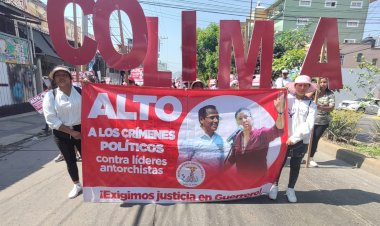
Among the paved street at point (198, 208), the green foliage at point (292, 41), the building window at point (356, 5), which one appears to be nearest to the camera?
the paved street at point (198, 208)

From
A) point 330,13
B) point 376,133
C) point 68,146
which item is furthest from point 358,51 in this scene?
point 68,146

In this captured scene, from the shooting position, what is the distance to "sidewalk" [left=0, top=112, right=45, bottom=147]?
8.00m

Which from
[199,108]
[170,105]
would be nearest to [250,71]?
[199,108]

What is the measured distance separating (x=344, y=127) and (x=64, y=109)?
21.9ft

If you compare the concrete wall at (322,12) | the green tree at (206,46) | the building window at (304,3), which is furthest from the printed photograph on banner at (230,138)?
the building window at (304,3)

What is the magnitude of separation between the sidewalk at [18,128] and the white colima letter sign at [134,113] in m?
4.98

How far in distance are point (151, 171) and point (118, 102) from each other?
99 cm

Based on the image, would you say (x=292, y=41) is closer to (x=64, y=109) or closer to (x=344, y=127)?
(x=344, y=127)

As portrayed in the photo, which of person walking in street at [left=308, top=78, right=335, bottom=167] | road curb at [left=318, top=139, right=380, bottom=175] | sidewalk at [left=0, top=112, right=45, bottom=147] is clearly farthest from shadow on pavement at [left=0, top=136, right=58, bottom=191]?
road curb at [left=318, top=139, right=380, bottom=175]

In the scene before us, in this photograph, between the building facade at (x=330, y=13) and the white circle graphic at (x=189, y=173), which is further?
the building facade at (x=330, y=13)

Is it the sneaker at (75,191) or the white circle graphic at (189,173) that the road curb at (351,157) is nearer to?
the white circle graphic at (189,173)

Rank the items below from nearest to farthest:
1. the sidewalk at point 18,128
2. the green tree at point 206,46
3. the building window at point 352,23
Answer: the sidewalk at point 18,128 < the green tree at point 206,46 < the building window at point 352,23

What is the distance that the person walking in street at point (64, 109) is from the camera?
3682 millimetres

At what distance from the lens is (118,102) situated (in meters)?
3.74
